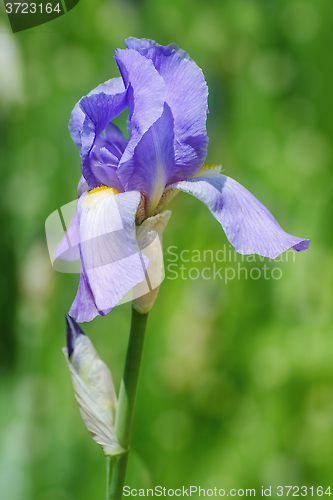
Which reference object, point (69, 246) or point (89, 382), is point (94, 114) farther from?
point (89, 382)

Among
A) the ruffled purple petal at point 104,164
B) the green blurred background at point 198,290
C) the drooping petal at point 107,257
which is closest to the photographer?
the drooping petal at point 107,257

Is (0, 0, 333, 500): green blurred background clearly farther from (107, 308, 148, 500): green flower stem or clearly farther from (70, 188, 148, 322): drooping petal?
(70, 188, 148, 322): drooping petal

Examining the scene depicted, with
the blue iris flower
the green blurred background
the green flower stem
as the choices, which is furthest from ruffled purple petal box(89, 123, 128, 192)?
the green blurred background

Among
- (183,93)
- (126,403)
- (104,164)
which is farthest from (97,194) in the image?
(126,403)

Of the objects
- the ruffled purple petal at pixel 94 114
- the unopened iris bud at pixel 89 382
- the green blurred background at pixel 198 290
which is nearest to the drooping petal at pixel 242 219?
the ruffled purple petal at pixel 94 114

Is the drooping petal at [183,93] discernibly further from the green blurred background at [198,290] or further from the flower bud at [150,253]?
the green blurred background at [198,290]
